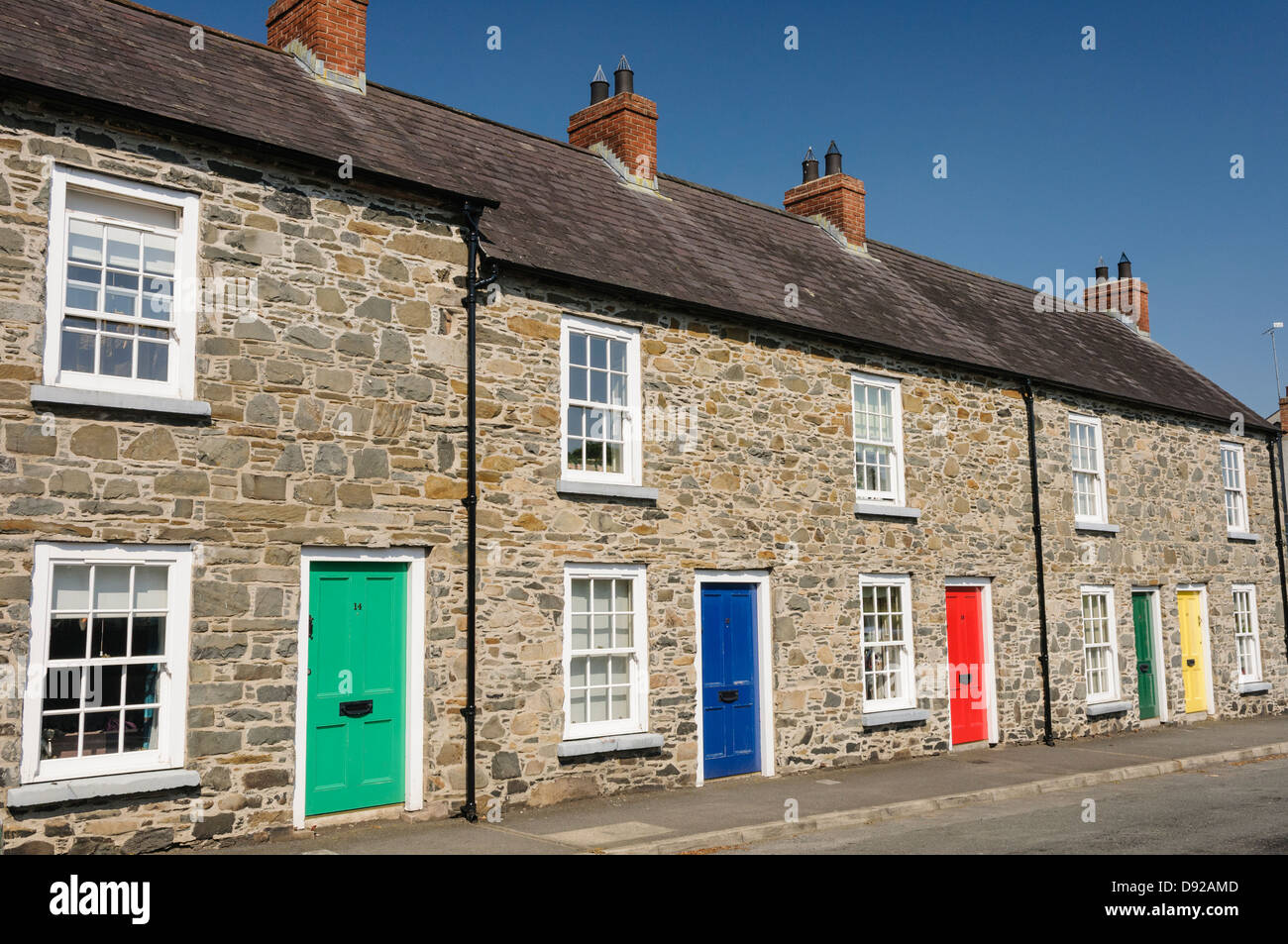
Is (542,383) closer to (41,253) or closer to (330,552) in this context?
(330,552)

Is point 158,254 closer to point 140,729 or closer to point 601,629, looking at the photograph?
point 140,729

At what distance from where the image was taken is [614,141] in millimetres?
17016

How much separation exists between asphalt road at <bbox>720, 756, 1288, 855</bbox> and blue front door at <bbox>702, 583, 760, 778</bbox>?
2.72 m

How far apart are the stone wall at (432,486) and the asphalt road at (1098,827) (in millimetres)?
2931

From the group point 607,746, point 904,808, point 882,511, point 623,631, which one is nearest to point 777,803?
point 904,808

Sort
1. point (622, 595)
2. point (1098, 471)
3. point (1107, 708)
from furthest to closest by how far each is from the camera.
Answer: point (1098, 471), point (1107, 708), point (622, 595)

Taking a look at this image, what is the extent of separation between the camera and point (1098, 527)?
750 inches

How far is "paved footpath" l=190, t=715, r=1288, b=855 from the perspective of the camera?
9.52 m

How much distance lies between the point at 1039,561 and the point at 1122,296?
11038 millimetres

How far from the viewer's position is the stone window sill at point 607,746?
1155 cm

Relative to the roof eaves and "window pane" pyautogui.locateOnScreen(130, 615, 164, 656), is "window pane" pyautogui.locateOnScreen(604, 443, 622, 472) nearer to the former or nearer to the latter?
the roof eaves

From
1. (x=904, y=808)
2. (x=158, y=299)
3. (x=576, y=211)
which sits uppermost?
(x=576, y=211)
